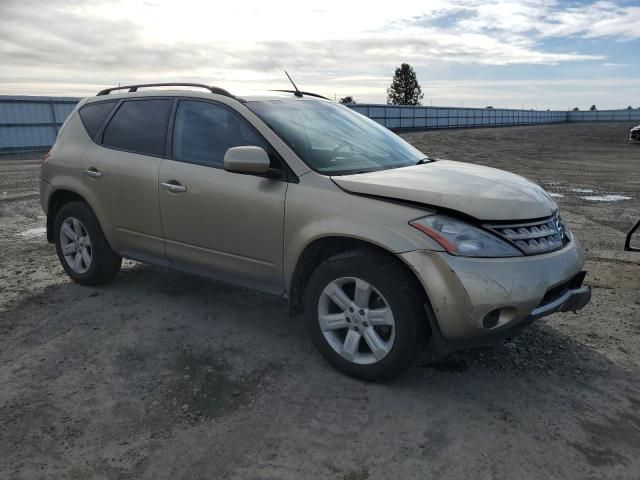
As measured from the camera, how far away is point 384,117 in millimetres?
42844

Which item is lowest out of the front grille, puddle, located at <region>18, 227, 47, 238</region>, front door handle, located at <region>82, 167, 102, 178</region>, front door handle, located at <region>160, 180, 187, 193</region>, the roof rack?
puddle, located at <region>18, 227, 47, 238</region>

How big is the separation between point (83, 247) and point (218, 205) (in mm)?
1876

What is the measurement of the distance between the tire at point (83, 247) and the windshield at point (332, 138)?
6.37 feet

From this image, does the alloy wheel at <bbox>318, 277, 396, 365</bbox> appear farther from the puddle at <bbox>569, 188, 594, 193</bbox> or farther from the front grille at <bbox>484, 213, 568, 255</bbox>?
the puddle at <bbox>569, 188, 594, 193</bbox>

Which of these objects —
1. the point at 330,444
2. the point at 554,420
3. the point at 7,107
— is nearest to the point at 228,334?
the point at 330,444

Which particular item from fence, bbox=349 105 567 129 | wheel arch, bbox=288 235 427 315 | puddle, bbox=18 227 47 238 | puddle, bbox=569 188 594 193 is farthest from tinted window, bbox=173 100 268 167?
fence, bbox=349 105 567 129

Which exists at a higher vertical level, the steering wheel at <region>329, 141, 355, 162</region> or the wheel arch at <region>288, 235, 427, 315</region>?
the steering wheel at <region>329, 141, 355, 162</region>

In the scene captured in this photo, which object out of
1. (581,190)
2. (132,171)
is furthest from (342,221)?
(581,190)

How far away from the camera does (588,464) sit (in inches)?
103

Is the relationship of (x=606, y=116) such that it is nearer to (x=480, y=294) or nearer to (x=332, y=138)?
(x=332, y=138)

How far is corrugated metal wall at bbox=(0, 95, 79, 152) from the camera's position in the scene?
72.8ft

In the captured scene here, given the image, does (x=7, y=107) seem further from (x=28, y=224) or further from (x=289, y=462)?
(x=289, y=462)

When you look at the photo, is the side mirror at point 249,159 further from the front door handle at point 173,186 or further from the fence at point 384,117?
the fence at point 384,117

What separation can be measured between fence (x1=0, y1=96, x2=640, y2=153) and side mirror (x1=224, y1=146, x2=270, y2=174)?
2082 cm
